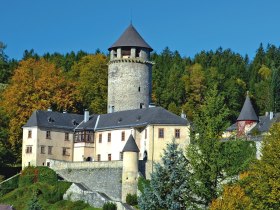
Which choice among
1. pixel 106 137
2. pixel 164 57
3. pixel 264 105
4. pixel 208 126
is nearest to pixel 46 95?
pixel 106 137

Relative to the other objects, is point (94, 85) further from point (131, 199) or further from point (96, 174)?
point (131, 199)

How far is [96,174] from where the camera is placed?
201 feet

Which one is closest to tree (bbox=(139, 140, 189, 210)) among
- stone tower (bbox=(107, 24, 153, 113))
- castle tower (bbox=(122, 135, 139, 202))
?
castle tower (bbox=(122, 135, 139, 202))

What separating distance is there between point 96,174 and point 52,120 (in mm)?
9314

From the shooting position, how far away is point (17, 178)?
6291 centimetres

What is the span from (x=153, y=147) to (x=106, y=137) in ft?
21.8

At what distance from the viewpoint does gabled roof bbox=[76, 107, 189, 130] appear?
208 ft

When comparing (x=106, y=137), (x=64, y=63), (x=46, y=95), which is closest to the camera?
(x=106, y=137)

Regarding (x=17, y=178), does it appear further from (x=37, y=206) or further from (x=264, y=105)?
(x=264, y=105)

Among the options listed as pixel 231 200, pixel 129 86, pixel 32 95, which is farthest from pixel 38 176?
pixel 231 200

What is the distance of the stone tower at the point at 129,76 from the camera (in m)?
72.2

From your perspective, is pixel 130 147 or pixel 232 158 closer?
pixel 232 158

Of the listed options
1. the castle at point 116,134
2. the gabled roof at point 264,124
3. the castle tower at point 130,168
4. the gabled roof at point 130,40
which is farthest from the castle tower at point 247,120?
the castle tower at point 130,168

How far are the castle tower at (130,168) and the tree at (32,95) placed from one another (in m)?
15.6
